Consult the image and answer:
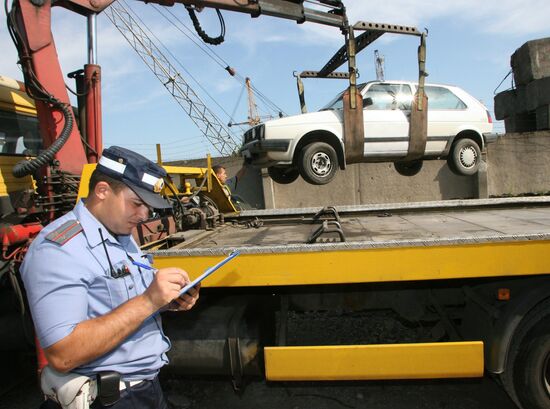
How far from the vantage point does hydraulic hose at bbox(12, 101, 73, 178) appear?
9.77ft

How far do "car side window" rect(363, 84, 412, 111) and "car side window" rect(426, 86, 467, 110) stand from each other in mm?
341

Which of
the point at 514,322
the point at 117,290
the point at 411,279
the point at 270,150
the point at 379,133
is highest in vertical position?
the point at 379,133

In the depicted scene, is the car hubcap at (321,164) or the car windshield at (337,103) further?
the car windshield at (337,103)

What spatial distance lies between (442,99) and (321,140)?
6.58 feet

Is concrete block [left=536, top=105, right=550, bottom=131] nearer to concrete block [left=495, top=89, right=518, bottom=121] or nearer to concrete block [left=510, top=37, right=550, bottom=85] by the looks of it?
concrete block [left=510, top=37, right=550, bottom=85]

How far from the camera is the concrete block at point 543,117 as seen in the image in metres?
13.4

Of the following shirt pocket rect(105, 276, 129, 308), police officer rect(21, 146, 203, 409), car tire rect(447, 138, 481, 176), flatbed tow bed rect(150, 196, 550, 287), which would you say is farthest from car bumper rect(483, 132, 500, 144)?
shirt pocket rect(105, 276, 129, 308)

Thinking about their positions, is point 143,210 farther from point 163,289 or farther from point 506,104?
point 506,104

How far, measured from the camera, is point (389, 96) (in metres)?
6.02

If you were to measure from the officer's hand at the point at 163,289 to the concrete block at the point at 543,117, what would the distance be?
15.2 m

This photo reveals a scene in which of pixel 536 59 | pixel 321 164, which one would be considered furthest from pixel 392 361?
pixel 536 59

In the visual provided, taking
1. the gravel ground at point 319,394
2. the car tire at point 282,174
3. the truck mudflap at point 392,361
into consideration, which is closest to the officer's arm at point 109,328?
the truck mudflap at point 392,361

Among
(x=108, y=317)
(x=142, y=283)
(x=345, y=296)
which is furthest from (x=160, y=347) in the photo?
(x=345, y=296)

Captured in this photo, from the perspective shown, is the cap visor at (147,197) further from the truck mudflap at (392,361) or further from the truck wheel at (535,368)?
the truck wheel at (535,368)
